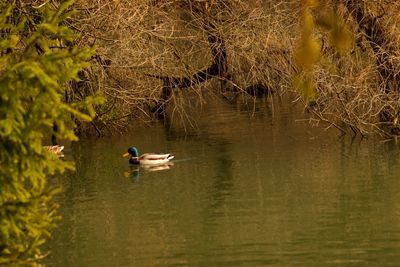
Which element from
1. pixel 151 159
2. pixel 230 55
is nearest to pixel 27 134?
pixel 151 159

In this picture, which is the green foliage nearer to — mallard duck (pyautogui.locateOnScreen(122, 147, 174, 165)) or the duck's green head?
mallard duck (pyautogui.locateOnScreen(122, 147, 174, 165))

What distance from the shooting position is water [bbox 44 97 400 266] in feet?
42.0

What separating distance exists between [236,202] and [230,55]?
6499 mm

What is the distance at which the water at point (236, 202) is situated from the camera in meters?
12.8

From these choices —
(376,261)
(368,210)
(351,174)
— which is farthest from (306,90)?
(351,174)

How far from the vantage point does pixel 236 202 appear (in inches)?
625

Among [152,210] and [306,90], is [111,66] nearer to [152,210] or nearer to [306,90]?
[152,210]

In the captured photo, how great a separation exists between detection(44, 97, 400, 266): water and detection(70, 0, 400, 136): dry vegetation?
68 centimetres

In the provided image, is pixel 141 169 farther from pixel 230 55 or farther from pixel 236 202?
pixel 230 55

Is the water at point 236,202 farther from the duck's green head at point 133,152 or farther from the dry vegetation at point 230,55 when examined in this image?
the dry vegetation at point 230,55

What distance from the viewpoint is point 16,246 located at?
8461 mm

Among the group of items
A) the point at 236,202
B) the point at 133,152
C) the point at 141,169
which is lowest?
the point at 236,202

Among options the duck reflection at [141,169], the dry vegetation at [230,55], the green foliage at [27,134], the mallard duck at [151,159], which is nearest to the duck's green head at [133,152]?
the mallard duck at [151,159]

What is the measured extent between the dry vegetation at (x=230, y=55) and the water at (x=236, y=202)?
2.24 feet
